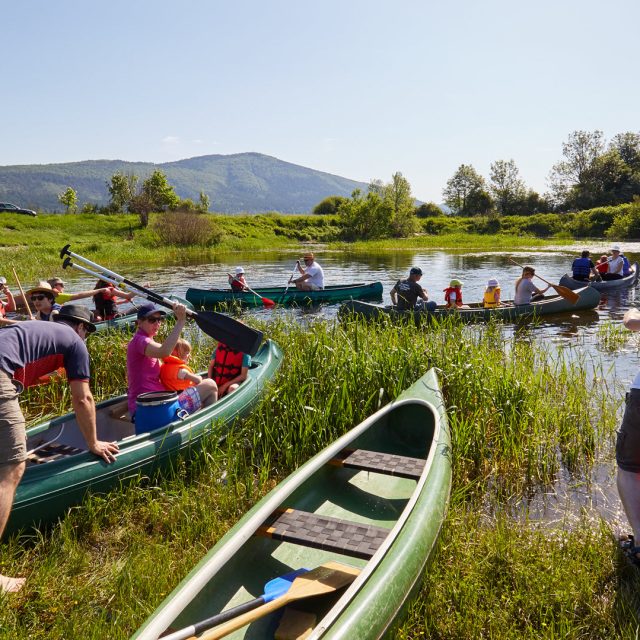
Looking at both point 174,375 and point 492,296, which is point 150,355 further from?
point 492,296

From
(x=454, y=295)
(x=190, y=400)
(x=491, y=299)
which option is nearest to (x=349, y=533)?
(x=190, y=400)

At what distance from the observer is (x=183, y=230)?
4062 cm

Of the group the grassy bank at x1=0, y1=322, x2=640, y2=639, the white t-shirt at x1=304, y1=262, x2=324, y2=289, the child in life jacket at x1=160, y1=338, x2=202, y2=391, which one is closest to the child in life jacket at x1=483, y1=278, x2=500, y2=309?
the white t-shirt at x1=304, y1=262, x2=324, y2=289

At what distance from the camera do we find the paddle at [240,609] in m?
2.49

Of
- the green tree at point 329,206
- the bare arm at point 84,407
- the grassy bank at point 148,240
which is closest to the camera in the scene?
the bare arm at point 84,407

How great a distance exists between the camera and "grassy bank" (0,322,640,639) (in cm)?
324

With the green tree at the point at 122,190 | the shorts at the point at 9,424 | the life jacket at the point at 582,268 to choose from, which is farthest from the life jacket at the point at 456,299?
the green tree at the point at 122,190

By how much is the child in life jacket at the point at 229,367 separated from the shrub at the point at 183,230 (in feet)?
116

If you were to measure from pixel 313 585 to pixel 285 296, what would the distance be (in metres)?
13.2

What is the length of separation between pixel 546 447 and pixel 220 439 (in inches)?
124

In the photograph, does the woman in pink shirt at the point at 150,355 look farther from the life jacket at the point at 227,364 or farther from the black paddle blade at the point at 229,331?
the life jacket at the point at 227,364

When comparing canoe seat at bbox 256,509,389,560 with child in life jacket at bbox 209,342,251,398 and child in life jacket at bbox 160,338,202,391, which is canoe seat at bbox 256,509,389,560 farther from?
child in life jacket at bbox 209,342,251,398

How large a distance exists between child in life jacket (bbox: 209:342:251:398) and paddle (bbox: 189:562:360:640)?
340 centimetres

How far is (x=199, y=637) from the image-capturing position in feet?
8.19
